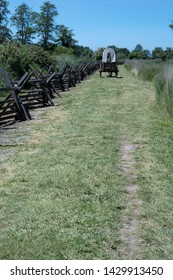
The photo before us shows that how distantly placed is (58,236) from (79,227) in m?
0.29

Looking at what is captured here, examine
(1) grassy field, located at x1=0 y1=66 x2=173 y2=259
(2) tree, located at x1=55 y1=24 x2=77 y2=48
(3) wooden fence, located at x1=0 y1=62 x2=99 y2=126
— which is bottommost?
(1) grassy field, located at x1=0 y1=66 x2=173 y2=259

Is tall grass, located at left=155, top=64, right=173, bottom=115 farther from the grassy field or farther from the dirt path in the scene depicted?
the grassy field

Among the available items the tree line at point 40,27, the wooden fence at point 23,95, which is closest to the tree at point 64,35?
the tree line at point 40,27

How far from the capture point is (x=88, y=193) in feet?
17.5

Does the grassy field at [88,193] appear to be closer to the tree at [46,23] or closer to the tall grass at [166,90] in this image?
the tall grass at [166,90]

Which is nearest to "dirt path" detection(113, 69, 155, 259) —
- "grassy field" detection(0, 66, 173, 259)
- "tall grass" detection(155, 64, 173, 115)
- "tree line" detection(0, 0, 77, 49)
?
"grassy field" detection(0, 66, 173, 259)

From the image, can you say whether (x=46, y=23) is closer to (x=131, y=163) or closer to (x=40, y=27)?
(x=40, y=27)

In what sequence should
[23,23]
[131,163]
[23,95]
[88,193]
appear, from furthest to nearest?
[23,23], [23,95], [131,163], [88,193]

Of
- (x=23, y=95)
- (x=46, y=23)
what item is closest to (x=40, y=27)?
(x=46, y=23)

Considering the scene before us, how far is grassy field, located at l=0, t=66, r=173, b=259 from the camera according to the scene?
13.1 ft

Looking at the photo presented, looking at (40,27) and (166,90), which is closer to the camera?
(166,90)

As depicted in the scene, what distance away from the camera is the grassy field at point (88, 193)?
13.1 ft
